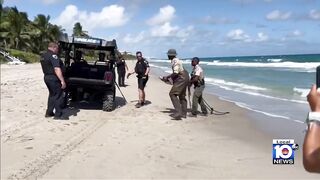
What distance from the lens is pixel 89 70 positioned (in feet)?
44.7

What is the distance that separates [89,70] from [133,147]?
248 inches

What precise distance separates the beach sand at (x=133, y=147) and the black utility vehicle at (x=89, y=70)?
0.63 metres

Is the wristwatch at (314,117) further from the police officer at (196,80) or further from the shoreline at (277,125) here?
the police officer at (196,80)

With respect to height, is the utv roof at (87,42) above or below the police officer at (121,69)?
above

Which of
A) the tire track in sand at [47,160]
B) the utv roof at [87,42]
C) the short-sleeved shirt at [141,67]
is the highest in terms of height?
the utv roof at [87,42]

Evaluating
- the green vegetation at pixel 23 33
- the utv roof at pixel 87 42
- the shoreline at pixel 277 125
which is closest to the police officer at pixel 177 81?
the shoreline at pixel 277 125

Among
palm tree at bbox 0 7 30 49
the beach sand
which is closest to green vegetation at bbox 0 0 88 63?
palm tree at bbox 0 7 30 49

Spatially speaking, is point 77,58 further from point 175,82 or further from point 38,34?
point 38,34

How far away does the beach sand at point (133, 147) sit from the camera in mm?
6195

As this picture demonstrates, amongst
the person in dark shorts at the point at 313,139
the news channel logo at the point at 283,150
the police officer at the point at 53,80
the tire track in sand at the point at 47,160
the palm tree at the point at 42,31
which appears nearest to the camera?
the person in dark shorts at the point at 313,139

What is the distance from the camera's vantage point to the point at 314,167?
5.12ft

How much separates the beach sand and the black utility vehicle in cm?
63

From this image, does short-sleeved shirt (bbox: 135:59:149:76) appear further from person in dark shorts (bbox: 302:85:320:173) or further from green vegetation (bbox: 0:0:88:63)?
green vegetation (bbox: 0:0:88:63)

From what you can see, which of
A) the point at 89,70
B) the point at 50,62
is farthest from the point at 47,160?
the point at 89,70
